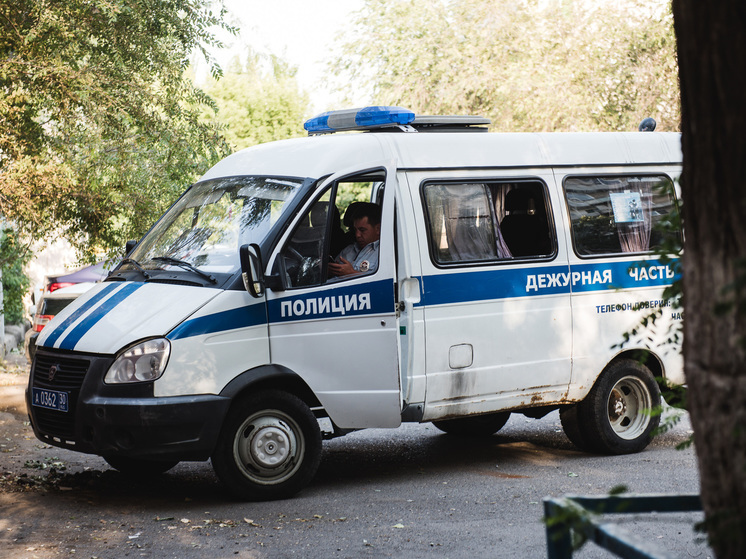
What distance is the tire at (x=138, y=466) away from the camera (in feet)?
25.4

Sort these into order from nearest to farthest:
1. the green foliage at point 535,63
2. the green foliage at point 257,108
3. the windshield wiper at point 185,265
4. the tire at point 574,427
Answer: the windshield wiper at point 185,265 → the tire at point 574,427 → the green foliage at point 535,63 → the green foliage at point 257,108

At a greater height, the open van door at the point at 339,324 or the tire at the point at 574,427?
the open van door at the point at 339,324

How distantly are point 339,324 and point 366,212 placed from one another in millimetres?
992

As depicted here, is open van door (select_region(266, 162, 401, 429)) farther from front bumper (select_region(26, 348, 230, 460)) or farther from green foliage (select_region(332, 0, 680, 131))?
green foliage (select_region(332, 0, 680, 131))

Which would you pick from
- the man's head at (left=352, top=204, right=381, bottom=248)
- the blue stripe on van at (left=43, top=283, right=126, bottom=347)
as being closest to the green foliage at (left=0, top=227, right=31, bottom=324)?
the blue stripe on van at (left=43, top=283, right=126, bottom=347)

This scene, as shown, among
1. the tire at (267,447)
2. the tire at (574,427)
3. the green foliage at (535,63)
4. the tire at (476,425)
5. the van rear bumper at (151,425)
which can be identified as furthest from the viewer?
the green foliage at (535,63)

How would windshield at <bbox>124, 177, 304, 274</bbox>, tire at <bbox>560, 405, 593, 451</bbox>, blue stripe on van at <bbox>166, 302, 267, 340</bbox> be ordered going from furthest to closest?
1. tire at <bbox>560, 405, 593, 451</bbox>
2. windshield at <bbox>124, 177, 304, 274</bbox>
3. blue stripe on van at <bbox>166, 302, 267, 340</bbox>

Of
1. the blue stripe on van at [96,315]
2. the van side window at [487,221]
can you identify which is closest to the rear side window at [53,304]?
the blue stripe on van at [96,315]

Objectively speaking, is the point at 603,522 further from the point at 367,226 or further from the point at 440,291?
the point at 367,226

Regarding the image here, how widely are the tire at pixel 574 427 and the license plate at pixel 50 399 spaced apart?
3994mm

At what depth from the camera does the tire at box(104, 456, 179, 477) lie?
775cm

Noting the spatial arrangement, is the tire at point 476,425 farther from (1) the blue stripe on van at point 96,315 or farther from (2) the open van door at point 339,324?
(1) the blue stripe on van at point 96,315

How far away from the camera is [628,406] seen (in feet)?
27.7

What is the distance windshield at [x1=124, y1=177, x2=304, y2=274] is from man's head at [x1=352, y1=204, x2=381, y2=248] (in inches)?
23.9
